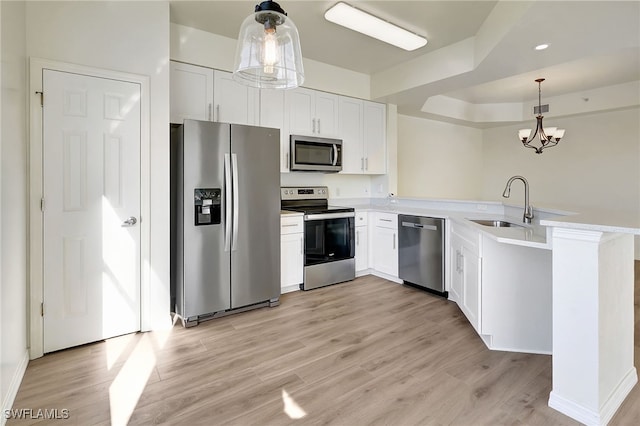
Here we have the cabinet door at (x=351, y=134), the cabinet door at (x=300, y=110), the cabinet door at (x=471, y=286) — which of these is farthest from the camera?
the cabinet door at (x=351, y=134)

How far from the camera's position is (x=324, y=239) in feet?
12.9

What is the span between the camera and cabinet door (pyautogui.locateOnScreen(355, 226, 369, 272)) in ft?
14.1

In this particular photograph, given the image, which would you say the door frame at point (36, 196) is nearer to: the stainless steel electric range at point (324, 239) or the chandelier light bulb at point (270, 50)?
the chandelier light bulb at point (270, 50)

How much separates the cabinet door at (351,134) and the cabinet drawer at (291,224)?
112 cm

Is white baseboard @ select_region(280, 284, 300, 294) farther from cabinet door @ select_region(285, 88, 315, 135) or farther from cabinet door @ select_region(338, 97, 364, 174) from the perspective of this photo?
cabinet door @ select_region(285, 88, 315, 135)

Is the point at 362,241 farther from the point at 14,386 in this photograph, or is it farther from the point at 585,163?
the point at 585,163

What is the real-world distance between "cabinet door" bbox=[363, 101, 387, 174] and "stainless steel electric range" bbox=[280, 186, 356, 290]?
96 centimetres

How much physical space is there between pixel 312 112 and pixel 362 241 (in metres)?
1.74

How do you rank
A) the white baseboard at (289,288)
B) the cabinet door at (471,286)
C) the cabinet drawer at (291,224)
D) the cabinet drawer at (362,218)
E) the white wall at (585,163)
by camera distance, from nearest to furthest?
the cabinet door at (471,286), the cabinet drawer at (291,224), the white baseboard at (289,288), the cabinet drawer at (362,218), the white wall at (585,163)

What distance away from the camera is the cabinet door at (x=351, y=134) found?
14.5 feet

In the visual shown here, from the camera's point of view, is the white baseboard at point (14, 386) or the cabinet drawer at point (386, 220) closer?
the white baseboard at point (14, 386)

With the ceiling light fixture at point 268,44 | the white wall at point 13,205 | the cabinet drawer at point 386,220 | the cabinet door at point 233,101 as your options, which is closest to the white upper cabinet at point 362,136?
the cabinet drawer at point 386,220

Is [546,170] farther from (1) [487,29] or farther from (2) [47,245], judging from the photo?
(2) [47,245]

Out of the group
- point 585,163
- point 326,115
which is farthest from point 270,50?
point 585,163
